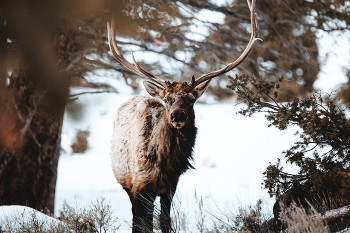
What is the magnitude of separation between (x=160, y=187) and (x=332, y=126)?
7.12 feet

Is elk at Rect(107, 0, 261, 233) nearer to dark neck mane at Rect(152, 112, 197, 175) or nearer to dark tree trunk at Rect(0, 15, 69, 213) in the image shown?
dark neck mane at Rect(152, 112, 197, 175)

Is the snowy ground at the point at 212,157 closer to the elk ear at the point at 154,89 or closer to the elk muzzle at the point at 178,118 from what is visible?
the elk ear at the point at 154,89

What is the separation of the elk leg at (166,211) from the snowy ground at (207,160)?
13.9ft

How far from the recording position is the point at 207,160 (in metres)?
12.5

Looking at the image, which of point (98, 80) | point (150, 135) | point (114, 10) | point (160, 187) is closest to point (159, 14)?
point (114, 10)

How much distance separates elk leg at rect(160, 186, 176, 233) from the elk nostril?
3.12 ft

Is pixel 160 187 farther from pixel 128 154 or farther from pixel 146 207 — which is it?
pixel 128 154

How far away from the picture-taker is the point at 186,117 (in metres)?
4.27

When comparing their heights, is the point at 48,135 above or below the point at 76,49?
below

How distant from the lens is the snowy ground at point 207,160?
A: 10.4m

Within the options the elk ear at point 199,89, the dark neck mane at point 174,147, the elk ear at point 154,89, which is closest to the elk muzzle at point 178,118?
the dark neck mane at point 174,147

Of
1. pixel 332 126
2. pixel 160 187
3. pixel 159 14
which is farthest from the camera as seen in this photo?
pixel 159 14

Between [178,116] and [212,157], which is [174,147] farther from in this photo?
[212,157]

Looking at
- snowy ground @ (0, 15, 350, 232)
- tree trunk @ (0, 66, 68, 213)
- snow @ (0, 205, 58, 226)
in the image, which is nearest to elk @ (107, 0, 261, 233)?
snow @ (0, 205, 58, 226)
